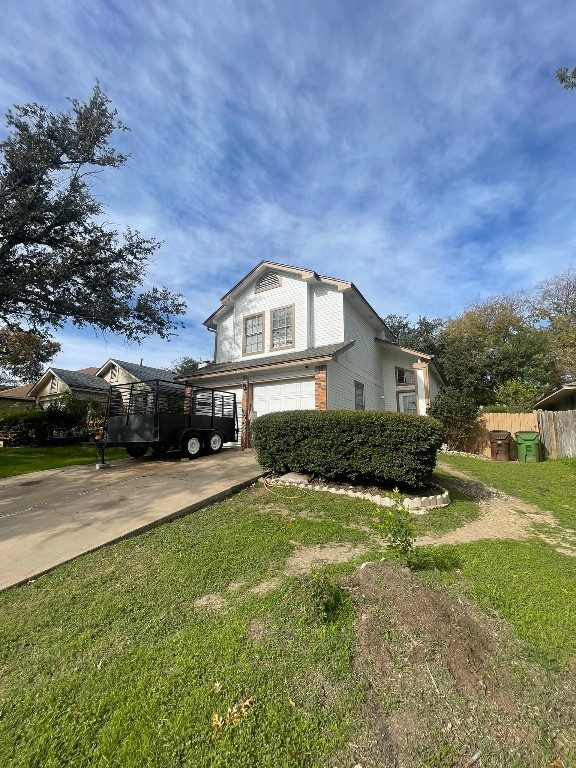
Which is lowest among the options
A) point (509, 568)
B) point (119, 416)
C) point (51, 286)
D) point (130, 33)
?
point (509, 568)

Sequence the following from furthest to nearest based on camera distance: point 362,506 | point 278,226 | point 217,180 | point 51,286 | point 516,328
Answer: point 516,328 < point 51,286 < point 278,226 < point 217,180 < point 362,506

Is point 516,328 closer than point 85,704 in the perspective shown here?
No

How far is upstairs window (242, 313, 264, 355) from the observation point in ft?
49.6

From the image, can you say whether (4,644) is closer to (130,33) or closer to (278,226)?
(130,33)

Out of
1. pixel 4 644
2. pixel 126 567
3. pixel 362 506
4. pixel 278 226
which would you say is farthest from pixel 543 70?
pixel 4 644

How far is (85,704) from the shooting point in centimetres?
209

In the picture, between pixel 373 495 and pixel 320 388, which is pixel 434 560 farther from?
pixel 320 388

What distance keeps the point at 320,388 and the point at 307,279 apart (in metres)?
5.16

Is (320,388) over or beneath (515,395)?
beneath

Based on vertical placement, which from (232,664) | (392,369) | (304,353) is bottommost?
(232,664)

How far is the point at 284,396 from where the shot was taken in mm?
12656

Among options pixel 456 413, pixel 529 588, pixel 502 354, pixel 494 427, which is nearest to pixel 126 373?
pixel 456 413

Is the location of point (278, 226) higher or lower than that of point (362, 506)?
higher

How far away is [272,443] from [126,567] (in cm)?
411
